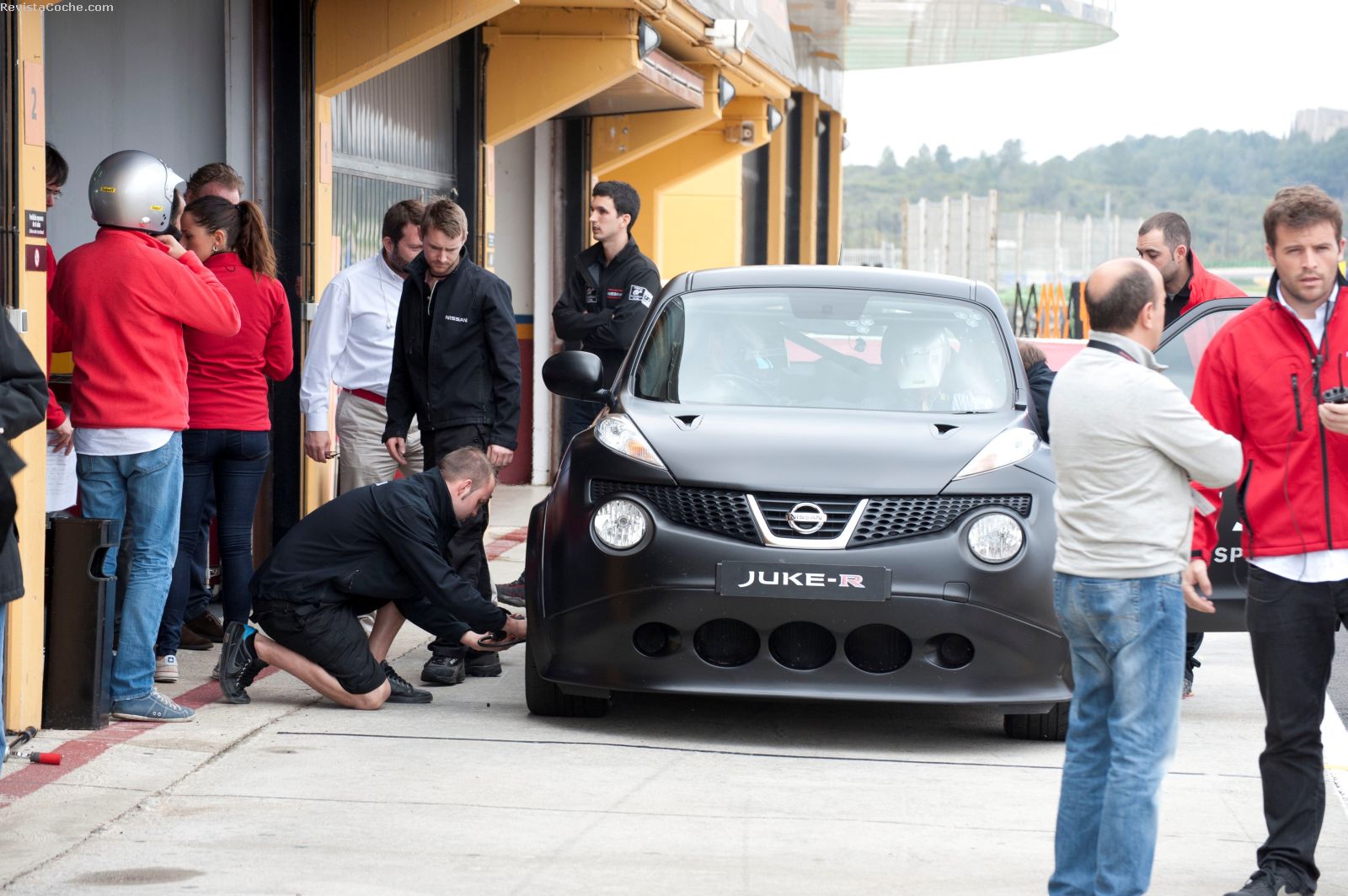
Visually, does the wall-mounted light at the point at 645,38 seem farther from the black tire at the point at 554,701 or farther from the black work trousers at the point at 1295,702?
the black work trousers at the point at 1295,702

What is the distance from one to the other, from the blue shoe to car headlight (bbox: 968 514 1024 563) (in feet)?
9.08

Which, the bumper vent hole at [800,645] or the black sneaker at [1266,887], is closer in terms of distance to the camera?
the black sneaker at [1266,887]

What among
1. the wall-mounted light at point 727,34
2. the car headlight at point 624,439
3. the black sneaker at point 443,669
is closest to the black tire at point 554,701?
the black sneaker at point 443,669

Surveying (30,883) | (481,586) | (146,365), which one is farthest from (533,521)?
(30,883)

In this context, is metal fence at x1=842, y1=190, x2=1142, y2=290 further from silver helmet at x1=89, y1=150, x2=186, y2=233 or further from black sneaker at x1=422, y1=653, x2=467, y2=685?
silver helmet at x1=89, y1=150, x2=186, y2=233

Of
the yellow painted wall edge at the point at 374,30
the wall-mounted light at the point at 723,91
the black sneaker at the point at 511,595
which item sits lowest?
the black sneaker at the point at 511,595

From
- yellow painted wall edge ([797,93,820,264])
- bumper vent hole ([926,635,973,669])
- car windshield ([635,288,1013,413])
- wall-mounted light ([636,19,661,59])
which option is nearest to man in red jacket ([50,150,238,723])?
car windshield ([635,288,1013,413])

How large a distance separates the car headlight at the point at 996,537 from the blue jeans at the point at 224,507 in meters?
2.85

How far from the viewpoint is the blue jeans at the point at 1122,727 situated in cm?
383

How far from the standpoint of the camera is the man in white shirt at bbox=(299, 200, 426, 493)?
309 inches

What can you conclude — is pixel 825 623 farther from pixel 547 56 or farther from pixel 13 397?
pixel 547 56

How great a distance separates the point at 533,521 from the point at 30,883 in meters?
2.43

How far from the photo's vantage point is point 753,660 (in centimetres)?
575

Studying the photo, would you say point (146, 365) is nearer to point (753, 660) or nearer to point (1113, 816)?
point (753, 660)
